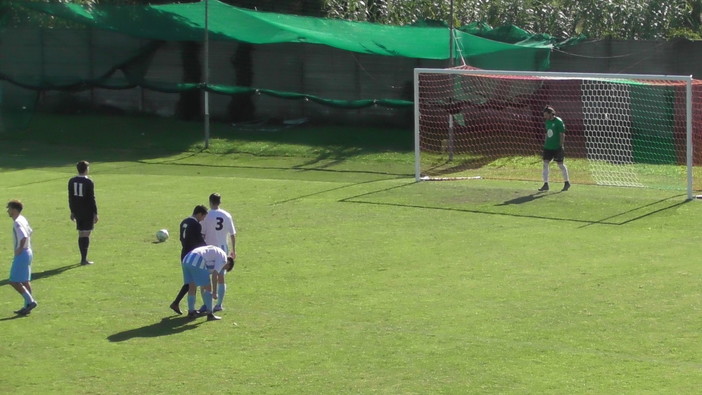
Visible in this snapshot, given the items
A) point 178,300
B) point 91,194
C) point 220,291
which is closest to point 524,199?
point 91,194

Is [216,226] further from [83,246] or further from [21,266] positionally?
[83,246]

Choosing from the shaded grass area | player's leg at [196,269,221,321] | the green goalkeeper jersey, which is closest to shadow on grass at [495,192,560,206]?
the green goalkeeper jersey

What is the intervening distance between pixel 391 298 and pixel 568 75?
465 inches

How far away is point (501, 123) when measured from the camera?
31750mm

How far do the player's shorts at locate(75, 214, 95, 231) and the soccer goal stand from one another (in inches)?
470

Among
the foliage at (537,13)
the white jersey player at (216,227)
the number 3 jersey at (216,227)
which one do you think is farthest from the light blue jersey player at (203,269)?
the foliage at (537,13)

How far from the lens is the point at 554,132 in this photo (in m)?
26.2

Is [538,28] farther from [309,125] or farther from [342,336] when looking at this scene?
[342,336]

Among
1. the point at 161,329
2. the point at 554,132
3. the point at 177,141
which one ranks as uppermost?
the point at 554,132

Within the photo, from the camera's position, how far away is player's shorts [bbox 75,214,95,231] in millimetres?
19516

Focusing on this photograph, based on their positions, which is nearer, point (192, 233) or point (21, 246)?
point (192, 233)

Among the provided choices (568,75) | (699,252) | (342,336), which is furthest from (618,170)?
(342,336)

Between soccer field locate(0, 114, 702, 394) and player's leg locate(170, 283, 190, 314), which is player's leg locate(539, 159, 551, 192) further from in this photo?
player's leg locate(170, 283, 190, 314)

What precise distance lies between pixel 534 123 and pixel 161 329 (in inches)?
747
